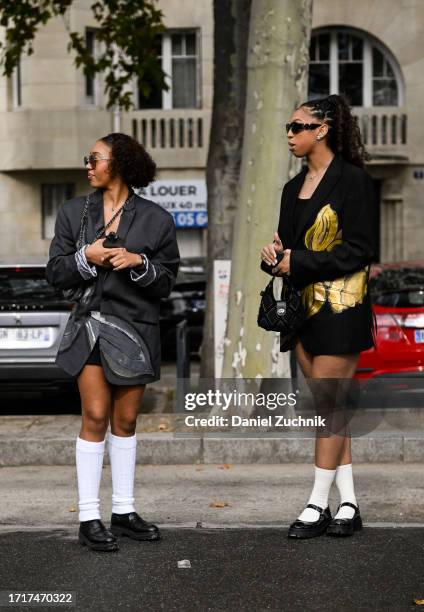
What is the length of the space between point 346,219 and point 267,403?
3209 millimetres

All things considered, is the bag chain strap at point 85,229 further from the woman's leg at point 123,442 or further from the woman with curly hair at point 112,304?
the woman's leg at point 123,442

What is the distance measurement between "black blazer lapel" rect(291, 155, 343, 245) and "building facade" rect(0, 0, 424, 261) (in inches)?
863

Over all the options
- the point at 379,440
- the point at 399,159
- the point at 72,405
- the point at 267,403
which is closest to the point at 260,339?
the point at 267,403

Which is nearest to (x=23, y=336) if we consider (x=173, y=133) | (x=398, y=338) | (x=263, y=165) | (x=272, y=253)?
(x=263, y=165)

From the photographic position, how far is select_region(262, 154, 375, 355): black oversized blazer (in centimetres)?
583

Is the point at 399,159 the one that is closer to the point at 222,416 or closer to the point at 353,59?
the point at 353,59

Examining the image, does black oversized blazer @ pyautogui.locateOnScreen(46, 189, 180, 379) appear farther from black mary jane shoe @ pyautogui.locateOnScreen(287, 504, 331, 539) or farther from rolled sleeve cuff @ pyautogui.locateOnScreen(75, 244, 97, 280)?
black mary jane shoe @ pyautogui.locateOnScreen(287, 504, 331, 539)

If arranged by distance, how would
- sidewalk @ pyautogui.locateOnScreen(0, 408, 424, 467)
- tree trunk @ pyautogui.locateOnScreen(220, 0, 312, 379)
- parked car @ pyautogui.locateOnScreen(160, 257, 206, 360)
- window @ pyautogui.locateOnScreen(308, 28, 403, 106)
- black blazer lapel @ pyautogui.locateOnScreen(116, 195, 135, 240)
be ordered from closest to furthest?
1. black blazer lapel @ pyautogui.locateOnScreen(116, 195, 135, 240)
2. sidewalk @ pyautogui.locateOnScreen(0, 408, 424, 467)
3. tree trunk @ pyautogui.locateOnScreen(220, 0, 312, 379)
4. parked car @ pyautogui.locateOnScreen(160, 257, 206, 360)
5. window @ pyautogui.locateOnScreen(308, 28, 403, 106)

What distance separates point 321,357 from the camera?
594 centimetres

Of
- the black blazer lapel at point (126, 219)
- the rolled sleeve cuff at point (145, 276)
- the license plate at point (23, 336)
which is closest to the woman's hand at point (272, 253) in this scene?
the rolled sleeve cuff at point (145, 276)

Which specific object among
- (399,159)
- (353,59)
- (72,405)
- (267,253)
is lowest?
(72,405)

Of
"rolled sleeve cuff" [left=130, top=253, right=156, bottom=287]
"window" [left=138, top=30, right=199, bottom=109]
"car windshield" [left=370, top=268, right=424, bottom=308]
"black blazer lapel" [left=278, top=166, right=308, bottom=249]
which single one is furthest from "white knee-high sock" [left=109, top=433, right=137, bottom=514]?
"window" [left=138, top=30, right=199, bottom=109]

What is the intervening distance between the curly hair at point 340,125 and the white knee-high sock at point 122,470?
5.56 ft

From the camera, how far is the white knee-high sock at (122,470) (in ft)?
19.7
